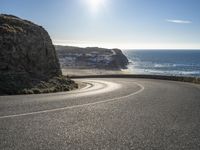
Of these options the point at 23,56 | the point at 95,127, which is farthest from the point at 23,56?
the point at 95,127

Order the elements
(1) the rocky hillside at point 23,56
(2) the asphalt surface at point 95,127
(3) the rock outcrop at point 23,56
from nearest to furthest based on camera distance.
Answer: (2) the asphalt surface at point 95,127 < (1) the rocky hillside at point 23,56 < (3) the rock outcrop at point 23,56

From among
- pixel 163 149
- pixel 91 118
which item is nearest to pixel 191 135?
pixel 163 149

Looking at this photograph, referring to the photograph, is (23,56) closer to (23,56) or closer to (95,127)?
(23,56)

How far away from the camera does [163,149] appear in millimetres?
7027

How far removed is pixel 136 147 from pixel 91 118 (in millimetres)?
3356

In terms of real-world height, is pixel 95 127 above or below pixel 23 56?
below

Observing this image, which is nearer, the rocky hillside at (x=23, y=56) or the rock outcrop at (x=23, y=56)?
the rocky hillside at (x=23, y=56)

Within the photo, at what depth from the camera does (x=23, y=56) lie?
87.1 feet

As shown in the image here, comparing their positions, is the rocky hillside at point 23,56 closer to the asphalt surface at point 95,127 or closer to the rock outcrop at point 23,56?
the rock outcrop at point 23,56

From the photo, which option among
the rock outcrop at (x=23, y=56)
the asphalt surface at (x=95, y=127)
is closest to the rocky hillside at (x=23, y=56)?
the rock outcrop at (x=23, y=56)

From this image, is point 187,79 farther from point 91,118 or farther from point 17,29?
point 91,118

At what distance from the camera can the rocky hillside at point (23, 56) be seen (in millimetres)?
22641

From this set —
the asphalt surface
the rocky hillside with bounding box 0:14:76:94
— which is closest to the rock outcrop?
the rocky hillside with bounding box 0:14:76:94

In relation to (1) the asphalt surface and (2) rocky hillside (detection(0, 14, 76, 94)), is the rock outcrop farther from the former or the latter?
(1) the asphalt surface
